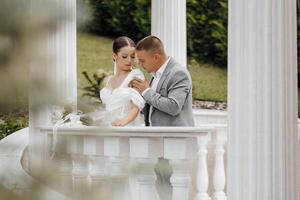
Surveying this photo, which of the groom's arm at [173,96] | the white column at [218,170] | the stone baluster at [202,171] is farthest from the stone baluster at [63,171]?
the white column at [218,170]

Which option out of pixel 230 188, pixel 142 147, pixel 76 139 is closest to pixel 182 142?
pixel 142 147

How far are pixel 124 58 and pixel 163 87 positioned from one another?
0.52 metres

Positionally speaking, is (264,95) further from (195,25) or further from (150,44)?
(195,25)

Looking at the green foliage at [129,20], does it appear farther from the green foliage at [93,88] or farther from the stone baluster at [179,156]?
the green foliage at [93,88]

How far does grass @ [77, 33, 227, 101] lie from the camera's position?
23.0 m

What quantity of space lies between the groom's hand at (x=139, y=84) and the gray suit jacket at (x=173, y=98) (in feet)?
0.45

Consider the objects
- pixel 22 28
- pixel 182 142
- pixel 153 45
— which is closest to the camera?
pixel 22 28

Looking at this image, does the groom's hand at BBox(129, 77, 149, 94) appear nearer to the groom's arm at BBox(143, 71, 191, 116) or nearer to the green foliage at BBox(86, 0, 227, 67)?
the groom's arm at BBox(143, 71, 191, 116)

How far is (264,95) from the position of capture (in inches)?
224

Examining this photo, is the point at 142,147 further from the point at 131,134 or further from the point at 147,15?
the point at 147,15

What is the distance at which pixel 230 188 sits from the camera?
603 centimetres

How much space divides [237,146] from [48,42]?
4.87 metres

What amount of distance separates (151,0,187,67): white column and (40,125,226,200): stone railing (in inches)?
49.0

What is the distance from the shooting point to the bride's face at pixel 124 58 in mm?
7621
